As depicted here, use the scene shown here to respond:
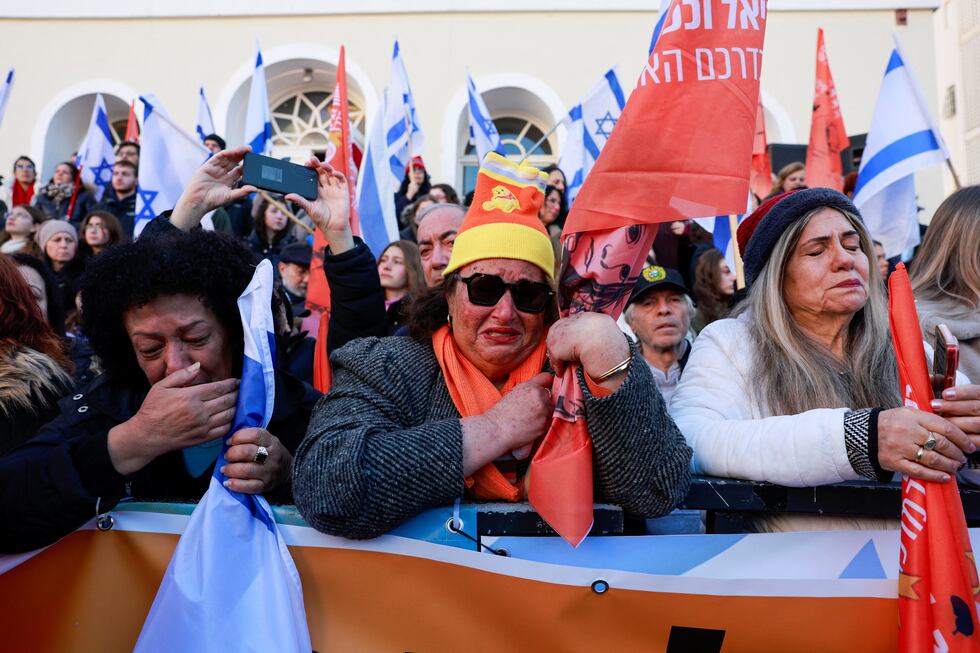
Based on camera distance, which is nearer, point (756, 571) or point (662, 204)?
point (756, 571)

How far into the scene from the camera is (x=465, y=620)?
6.51ft

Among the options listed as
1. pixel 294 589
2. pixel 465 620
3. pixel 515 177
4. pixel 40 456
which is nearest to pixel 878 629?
pixel 465 620

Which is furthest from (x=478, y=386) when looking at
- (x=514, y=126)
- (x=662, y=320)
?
(x=514, y=126)

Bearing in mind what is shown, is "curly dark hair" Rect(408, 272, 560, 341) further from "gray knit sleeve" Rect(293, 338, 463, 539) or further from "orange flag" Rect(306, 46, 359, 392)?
"orange flag" Rect(306, 46, 359, 392)

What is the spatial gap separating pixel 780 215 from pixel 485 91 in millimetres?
12277

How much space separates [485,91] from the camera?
46.9 feet

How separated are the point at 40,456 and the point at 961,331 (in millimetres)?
2913

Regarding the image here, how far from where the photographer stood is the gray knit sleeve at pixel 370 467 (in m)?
1.95

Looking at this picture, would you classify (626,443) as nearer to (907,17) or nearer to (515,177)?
(515,177)

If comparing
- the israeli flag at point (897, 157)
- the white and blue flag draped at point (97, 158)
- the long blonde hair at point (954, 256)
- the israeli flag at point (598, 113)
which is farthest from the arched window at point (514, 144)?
the long blonde hair at point (954, 256)

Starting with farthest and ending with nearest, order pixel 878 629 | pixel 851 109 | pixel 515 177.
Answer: pixel 851 109 → pixel 515 177 → pixel 878 629

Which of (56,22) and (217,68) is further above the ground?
(56,22)

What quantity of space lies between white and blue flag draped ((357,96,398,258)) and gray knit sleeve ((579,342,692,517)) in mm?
→ 3677

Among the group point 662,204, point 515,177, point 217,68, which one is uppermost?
point 217,68
